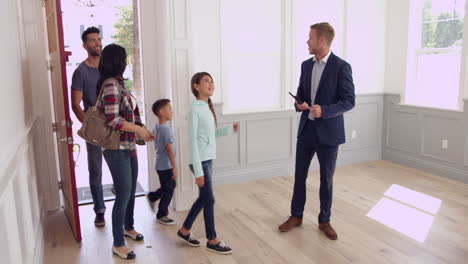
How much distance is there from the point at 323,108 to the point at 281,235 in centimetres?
107

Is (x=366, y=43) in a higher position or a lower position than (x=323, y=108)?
higher

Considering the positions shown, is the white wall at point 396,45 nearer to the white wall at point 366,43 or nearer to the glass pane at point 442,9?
the white wall at point 366,43

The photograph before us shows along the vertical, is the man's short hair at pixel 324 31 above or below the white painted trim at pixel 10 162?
above

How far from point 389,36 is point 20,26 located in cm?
433

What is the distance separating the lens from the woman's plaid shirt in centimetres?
237

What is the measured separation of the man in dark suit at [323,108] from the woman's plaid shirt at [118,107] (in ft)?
4.19

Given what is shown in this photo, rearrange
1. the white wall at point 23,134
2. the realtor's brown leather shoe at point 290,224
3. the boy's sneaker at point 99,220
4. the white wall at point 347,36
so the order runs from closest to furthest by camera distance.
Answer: the white wall at point 23,134
the realtor's brown leather shoe at point 290,224
the boy's sneaker at point 99,220
the white wall at point 347,36

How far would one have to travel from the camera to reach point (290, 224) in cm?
315

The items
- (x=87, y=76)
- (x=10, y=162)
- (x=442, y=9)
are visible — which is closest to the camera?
(x=10, y=162)

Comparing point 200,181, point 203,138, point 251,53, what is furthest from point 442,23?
point 200,181

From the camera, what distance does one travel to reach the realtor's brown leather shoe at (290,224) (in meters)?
3.13

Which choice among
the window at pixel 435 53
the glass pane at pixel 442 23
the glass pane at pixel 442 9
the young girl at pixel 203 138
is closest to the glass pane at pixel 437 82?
the window at pixel 435 53

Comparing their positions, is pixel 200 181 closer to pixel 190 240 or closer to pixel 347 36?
pixel 190 240

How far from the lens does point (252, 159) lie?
4.54 meters
